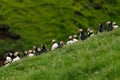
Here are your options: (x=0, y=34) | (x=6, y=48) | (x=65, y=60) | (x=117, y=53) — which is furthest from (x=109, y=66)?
(x=0, y=34)

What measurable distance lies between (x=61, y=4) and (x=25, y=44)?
68.5ft

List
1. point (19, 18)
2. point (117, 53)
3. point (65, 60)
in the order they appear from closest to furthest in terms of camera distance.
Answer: point (117, 53) → point (65, 60) → point (19, 18)

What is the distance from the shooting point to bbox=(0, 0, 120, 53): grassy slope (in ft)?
342

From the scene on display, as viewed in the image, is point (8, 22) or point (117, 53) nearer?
point (117, 53)

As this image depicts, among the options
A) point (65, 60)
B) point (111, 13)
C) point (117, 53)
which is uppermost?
point (117, 53)

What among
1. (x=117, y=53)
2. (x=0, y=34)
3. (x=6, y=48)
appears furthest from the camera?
(x=0, y=34)

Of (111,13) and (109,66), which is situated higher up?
(109,66)

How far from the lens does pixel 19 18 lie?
108625 millimetres

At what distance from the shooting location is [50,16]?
11100cm

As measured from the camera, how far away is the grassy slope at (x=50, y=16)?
104 metres

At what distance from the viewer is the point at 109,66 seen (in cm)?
1364

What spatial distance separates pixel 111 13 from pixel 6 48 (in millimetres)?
33780

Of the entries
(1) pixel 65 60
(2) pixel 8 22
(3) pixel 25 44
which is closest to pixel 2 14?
(2) pixel 8 22

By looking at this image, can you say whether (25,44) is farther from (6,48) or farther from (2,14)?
(2,14)
